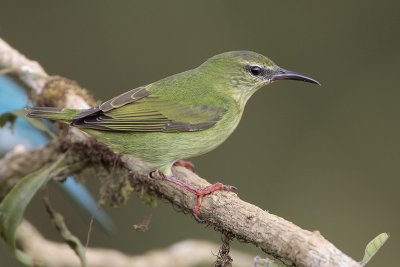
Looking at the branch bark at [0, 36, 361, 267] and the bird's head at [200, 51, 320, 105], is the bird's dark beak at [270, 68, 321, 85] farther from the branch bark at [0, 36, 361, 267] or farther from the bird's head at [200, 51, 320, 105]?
the branch bark at [0, 36, 361, 267]

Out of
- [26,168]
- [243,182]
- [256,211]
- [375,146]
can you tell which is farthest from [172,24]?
[256,211]

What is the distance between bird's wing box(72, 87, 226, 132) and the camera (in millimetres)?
4164

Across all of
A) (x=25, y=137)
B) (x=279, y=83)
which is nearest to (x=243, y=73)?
(x=25, y=137)

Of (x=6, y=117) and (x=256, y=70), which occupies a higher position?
(x=256, y=70)

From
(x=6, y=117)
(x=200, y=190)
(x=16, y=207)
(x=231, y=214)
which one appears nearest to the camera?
(x=231, y=214)

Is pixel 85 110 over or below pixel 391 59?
below

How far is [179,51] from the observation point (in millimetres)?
8508

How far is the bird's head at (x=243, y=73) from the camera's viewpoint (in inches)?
181

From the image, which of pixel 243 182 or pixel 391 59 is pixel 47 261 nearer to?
pixel 243 182

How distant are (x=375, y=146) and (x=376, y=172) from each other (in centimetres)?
31

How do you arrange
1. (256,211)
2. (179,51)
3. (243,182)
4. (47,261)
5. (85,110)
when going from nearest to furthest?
(256,211), (85,110), (47,261), (243,182), (179,51)

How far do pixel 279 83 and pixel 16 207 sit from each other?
4773 mm

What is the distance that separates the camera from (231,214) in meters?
3.43

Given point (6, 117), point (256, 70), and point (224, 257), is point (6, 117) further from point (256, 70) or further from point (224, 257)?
point (224, 257)
